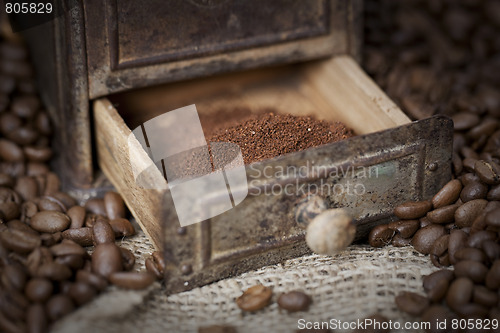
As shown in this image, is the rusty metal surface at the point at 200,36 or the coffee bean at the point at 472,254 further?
the rusty metal surface at the point at 200,36

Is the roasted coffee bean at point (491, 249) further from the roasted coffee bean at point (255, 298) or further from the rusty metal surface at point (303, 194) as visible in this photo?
the roasted coffee bean at point (255, 298)

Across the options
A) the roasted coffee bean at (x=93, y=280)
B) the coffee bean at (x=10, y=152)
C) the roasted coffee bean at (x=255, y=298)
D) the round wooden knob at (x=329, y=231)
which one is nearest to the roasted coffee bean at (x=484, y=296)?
the round wooden knob at (x=329, y=231)

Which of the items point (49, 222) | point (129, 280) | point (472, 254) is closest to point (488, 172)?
point (472, 254)

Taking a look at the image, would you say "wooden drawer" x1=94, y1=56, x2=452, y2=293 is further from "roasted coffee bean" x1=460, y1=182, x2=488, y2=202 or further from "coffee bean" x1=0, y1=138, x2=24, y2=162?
"coffee bean" x1=0, y1=138, x2=24, y2=162

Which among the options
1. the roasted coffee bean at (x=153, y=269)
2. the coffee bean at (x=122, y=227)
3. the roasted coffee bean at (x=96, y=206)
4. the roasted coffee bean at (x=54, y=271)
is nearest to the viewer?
the roasted coffee bean at (x=54, y=271)

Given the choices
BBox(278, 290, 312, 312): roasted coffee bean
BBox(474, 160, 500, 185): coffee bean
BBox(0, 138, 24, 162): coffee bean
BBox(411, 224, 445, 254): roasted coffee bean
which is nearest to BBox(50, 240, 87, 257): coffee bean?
BBox(278, 290, 312, 312): roasted coffee bean
